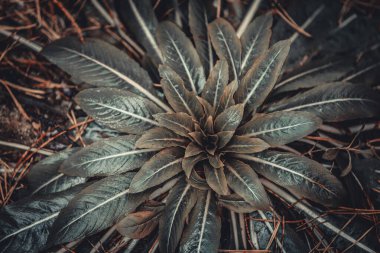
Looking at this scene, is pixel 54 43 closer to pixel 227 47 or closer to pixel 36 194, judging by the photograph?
pixel 36 194

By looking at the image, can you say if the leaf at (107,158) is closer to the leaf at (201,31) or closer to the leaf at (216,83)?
the leaf at (216,83)

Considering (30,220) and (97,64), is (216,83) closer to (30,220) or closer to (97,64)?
(97,64)

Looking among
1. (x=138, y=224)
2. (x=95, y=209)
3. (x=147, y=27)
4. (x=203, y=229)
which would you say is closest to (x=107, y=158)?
(x=95, y=209)

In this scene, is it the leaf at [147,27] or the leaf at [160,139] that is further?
the leaf at [147,27]

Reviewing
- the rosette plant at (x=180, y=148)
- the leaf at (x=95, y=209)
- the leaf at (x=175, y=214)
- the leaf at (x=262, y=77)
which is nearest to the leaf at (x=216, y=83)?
the rosette plant at (x=180, y=148)

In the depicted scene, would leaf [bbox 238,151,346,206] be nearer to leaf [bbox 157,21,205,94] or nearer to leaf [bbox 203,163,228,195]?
leaf [bbox 203,163,228,195]

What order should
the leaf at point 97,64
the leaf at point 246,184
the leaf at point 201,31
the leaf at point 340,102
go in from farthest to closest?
1. the leaf at point 201,31
2. the leaf at point 97,64
3. the leaf at point 340,102
4. the leaf at point 246,184
